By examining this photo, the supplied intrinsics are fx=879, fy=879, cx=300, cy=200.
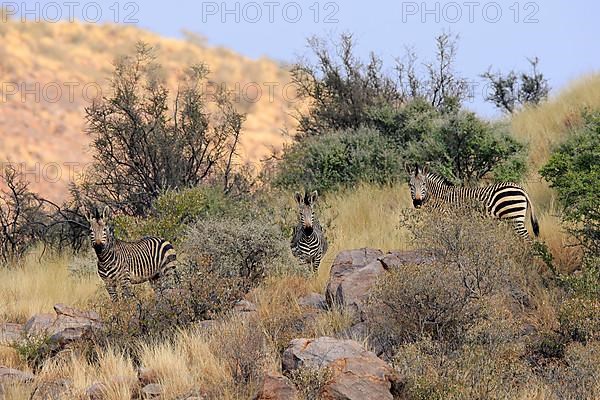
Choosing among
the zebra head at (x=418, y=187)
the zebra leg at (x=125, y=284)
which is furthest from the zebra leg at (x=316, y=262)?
the zebra leg at (x=125, y=284)

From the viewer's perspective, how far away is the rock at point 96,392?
8.10 m

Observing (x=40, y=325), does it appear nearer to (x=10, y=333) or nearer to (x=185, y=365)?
(x=10, y=333)

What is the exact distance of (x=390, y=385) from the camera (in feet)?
25.3

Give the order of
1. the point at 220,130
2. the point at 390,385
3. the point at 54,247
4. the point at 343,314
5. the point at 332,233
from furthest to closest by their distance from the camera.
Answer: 1. the point at 220,130
2. the point at 54,247
3. the point at 332,233
4. the point at 343,314
5. the point at 390,385

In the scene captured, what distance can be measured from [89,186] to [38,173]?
12.8 ft

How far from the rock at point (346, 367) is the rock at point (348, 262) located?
2.32 metres

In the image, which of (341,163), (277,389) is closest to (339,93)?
(341,163)

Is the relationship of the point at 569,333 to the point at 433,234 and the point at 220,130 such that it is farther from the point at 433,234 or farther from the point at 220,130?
the point at 220,130

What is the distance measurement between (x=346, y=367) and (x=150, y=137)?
11.4 meters

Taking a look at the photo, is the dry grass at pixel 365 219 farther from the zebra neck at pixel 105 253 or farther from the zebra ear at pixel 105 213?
the zebra ear at pixel 105 213

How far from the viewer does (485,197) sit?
43.2 feet

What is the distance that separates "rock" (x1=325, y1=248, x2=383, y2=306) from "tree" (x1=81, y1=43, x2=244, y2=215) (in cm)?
676

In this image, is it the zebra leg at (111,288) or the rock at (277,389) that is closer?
the rock at (277,389)

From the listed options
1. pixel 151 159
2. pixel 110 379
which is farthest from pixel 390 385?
pixel 151 159
